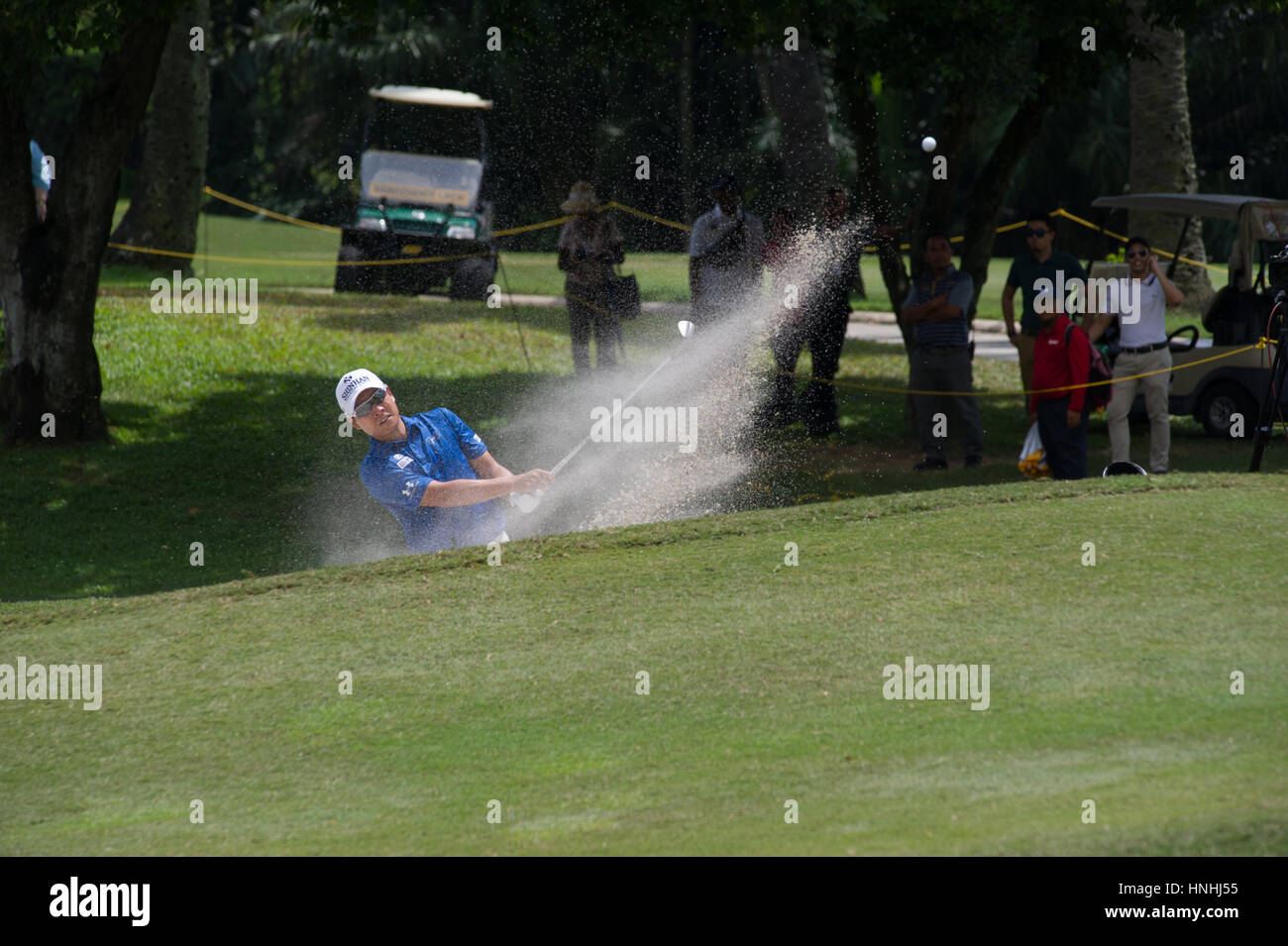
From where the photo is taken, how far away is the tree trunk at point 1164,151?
23703mm

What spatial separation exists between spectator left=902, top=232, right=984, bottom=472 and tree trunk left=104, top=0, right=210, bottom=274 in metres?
14.6

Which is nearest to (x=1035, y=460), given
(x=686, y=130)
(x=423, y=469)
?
(x=423, y=469)

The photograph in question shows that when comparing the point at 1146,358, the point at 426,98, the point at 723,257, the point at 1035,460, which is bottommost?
the point at 1035,460

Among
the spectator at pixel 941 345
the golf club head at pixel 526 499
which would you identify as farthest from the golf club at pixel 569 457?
the spectator at pixel 941 345

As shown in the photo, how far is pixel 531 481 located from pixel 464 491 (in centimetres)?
38

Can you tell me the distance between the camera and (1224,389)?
14609 millimetres

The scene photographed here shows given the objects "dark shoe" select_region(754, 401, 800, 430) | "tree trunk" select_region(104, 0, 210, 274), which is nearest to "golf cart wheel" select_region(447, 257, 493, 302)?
"tree trunk" select_region(104, 0, 210, 274)

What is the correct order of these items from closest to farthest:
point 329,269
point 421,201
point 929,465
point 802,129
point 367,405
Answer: point 367,405
point 929,465
point 802,129
point 421,201
point 329,269

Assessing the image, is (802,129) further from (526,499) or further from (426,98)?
(526,499)

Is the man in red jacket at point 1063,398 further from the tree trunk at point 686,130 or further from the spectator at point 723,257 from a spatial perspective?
the tree trunk at point 686,130

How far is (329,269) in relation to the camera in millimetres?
32250

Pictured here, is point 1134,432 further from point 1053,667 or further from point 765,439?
point 1053,667

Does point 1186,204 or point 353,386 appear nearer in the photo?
point 353,386

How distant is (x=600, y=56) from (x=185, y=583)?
6807 mm
